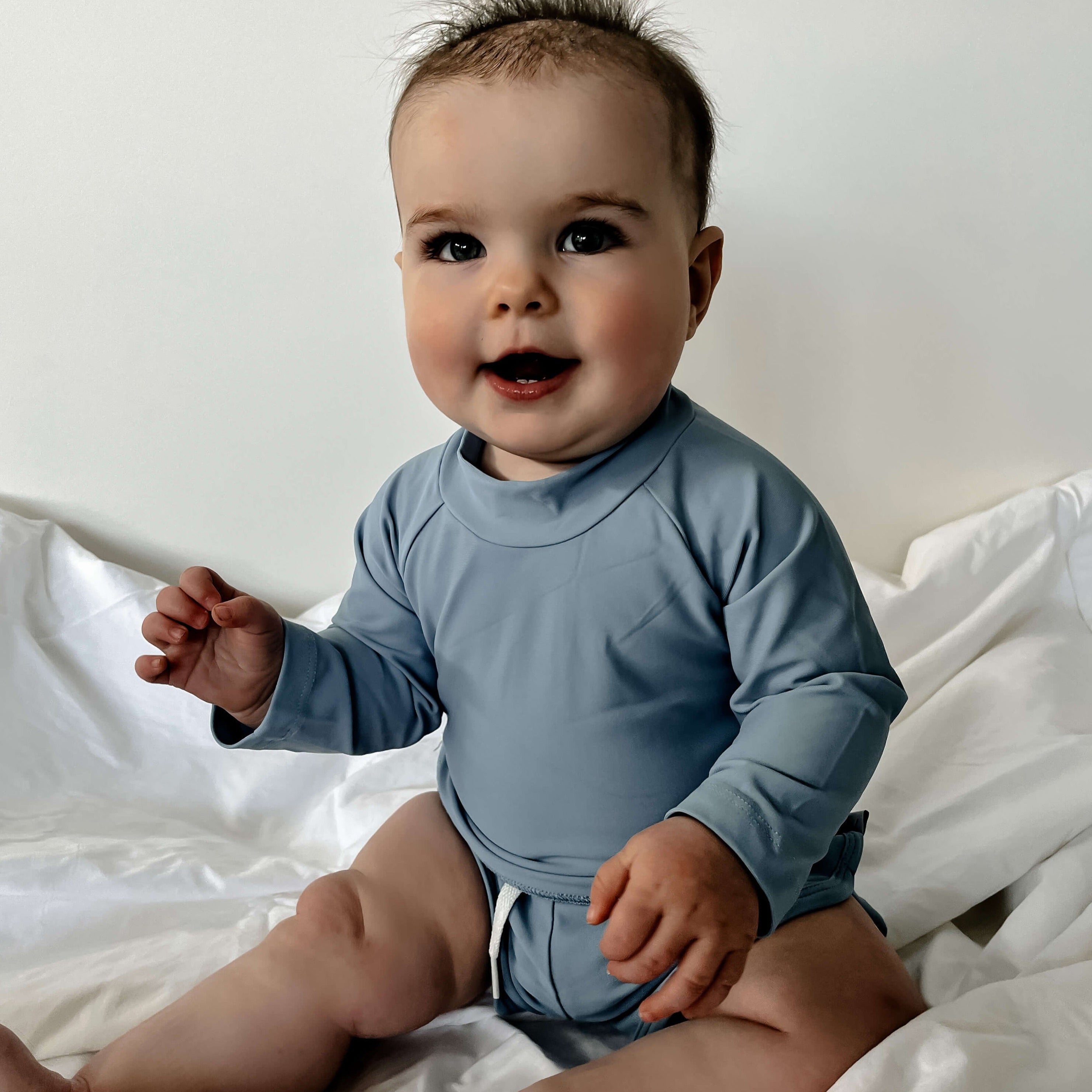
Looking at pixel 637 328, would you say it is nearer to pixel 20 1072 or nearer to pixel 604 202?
pixel 604 202

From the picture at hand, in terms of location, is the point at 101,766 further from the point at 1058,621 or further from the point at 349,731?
the point at 1058,621

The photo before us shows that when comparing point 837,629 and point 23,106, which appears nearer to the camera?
point 837,629

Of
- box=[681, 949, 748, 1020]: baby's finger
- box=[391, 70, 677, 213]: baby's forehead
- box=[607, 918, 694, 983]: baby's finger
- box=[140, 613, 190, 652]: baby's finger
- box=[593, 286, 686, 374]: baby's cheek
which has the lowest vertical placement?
box=[681, 949, 748, 1020]: baby's finger

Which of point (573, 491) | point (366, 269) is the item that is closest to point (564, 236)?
point (573, 491)

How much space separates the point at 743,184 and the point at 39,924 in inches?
39.6

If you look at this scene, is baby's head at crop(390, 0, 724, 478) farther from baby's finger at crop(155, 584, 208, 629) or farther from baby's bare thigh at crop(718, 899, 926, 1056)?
baby's bare thigh at crop(718, 899, 926, 1056)

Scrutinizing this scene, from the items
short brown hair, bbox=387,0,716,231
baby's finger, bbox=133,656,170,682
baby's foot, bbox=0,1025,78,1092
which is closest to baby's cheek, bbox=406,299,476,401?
short brown hair, bbox=387,0,716,231

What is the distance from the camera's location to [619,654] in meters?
0.70

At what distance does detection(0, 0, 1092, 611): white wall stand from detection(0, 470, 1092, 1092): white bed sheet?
0.37 ft

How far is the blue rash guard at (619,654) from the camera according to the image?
65cm

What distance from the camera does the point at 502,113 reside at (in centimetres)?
62

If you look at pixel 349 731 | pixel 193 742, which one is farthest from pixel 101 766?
pixel 349 731

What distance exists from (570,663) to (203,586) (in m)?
0.24

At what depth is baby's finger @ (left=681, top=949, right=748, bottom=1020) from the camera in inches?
21.0
